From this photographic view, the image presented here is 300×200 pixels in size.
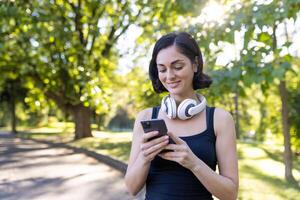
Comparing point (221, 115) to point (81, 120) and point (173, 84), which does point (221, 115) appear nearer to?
point (173, 84)

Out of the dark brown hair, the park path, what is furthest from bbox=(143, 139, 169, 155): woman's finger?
the park path

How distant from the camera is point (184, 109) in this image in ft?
6.81

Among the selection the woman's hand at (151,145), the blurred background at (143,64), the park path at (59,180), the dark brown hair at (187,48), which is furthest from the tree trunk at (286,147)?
the woman's hand at (151,145)

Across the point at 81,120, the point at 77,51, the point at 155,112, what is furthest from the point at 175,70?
the point at 81,120

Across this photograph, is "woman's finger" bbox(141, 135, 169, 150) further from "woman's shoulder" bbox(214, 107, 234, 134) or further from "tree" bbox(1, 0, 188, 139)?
"tree" bbox(1, 0, 188, 139)

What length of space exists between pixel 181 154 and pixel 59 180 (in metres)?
8.63

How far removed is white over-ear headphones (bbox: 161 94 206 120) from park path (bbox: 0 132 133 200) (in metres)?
6.00

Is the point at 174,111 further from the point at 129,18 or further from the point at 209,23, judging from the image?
the point at 129,18

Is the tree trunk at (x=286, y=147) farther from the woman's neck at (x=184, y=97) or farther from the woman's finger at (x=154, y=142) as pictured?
the woman's finger at (x=154, y=142)

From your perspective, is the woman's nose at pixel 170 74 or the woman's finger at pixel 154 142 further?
the woman's nose at pixel 170 74

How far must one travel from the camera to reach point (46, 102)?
2566cm

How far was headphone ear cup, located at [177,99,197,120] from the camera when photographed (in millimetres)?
2074

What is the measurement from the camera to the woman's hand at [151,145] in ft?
6.25

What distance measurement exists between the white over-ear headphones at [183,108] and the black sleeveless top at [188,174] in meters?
0.08
